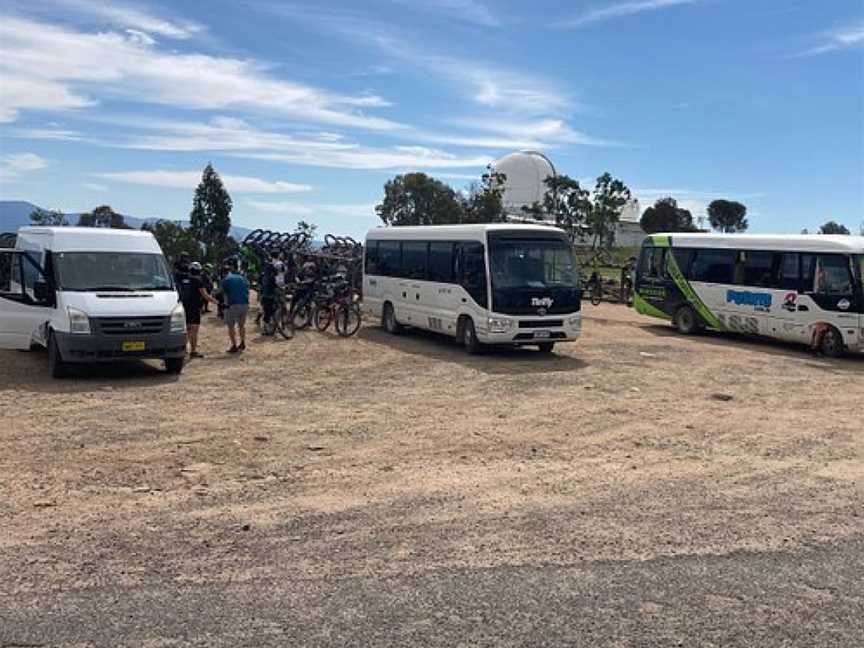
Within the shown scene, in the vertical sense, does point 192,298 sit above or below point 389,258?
below

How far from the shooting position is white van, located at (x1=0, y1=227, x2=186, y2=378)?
39.2ft

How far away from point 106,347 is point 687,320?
1441cm

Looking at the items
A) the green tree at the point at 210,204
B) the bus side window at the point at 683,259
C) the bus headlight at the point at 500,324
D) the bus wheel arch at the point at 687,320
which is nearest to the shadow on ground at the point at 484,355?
the bus headlight at the point at 500,324

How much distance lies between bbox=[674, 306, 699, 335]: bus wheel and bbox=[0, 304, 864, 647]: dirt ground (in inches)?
339

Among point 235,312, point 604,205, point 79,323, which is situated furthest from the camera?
point 604,205

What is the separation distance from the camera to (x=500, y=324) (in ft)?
49.2

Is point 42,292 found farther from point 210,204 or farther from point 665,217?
point 665,217

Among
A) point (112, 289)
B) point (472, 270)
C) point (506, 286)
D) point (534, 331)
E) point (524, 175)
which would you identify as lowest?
point (534, 331)

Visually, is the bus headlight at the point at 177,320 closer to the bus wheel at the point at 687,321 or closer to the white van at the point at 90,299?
the white van at the point at 90,299

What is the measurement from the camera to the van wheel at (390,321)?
1936 cm

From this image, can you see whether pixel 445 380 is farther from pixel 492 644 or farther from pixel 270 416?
pixel 492 644

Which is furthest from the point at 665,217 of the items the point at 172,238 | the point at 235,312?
the point at 235,312

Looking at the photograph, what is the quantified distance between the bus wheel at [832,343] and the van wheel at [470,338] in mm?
7184

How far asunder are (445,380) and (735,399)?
13.6 ft
